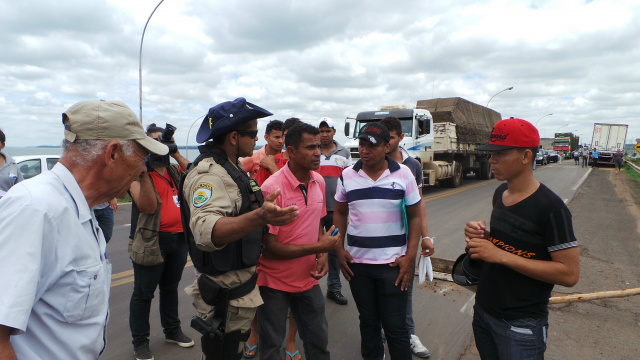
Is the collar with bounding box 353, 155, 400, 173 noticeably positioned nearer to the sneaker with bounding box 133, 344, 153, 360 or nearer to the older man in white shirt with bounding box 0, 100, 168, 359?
the older man in white shirt with bounding box 0, 100, 168, 359

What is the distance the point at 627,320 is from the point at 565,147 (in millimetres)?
63021

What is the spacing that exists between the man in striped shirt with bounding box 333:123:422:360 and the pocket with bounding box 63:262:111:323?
169 cm

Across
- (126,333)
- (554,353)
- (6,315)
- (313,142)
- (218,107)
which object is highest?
(218,107)

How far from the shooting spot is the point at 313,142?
8.46 ft

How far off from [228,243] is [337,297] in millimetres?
2672

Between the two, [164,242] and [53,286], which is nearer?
[53,286]

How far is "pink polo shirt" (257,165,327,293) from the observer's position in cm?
242

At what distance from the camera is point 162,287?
318 centimetres

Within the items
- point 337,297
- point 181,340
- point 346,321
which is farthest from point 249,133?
point 337,297

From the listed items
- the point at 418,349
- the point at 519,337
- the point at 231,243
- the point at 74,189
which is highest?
the point at 74,189

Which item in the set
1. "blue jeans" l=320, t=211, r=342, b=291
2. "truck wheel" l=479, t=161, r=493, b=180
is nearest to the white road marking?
"blue jeans" l=320, t=211, r=342, b=291

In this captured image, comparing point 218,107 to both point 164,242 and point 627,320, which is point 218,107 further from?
point 627,320

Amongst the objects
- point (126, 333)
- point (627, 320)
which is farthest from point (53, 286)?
point (627, 320)

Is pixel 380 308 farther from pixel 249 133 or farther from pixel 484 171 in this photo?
pixel 484 171
